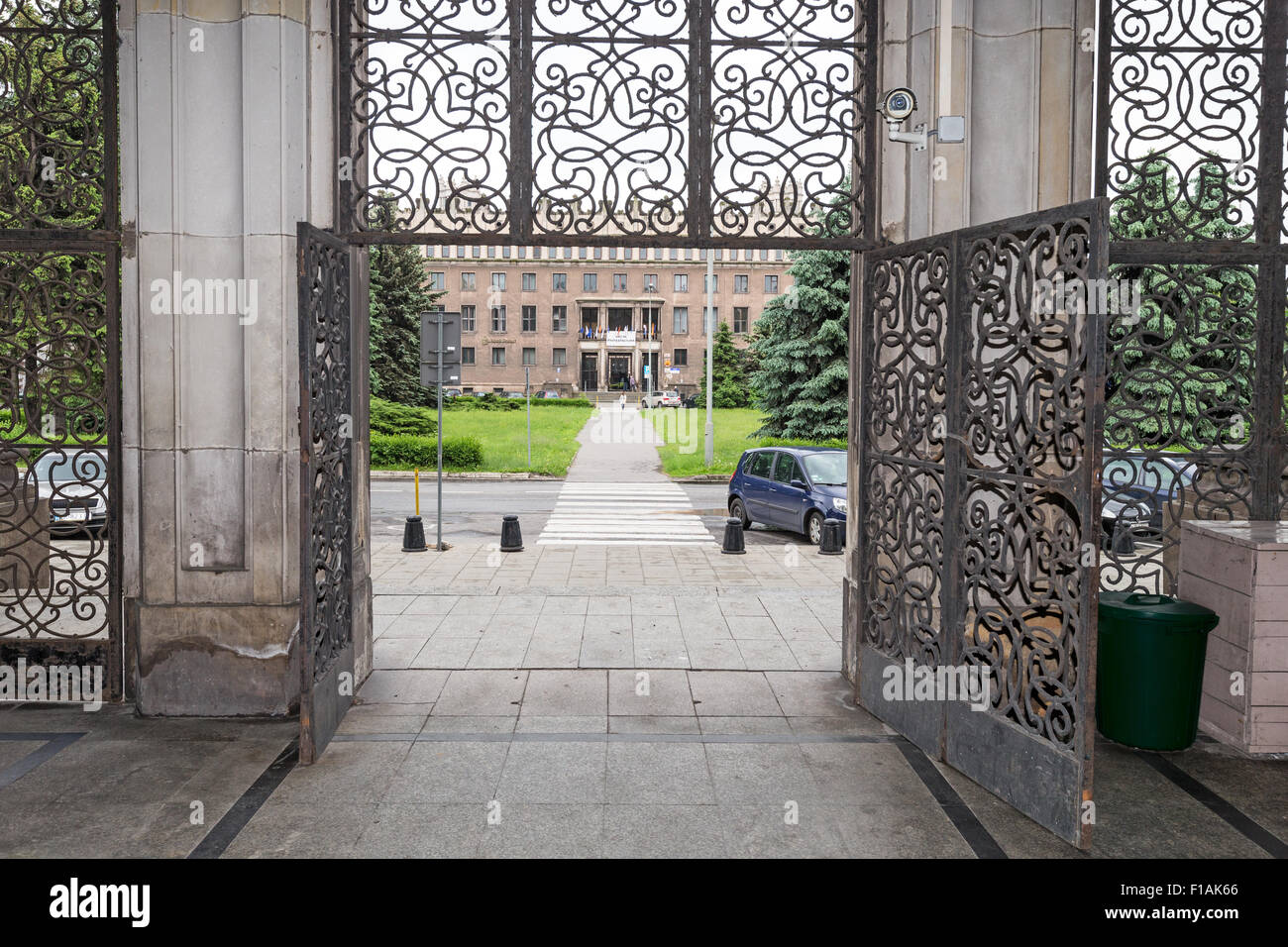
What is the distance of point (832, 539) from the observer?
1481cm

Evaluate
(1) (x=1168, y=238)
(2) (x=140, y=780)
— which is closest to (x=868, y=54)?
(1) (x=1168, y=238)

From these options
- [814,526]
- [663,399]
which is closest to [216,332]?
[814,526]

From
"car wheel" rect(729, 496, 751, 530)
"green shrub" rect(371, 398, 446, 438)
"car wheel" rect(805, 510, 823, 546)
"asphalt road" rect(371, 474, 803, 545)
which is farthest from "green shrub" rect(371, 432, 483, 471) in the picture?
"car wheel" rect(805, 510, 823, 546)

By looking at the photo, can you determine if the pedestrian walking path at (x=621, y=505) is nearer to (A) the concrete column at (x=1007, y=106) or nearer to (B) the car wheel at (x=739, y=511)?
(B) the car wheel at (x=739, y=511)

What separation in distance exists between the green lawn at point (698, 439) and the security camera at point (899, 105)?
20731 mm

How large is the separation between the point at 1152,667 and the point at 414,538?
36.6 feet

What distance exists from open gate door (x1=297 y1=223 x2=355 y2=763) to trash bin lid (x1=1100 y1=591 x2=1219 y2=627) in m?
4.96

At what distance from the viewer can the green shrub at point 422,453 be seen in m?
28.4

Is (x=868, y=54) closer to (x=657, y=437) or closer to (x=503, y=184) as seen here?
(x=503, y=184)

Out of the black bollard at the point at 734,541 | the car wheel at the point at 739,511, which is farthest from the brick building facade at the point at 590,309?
the black bollard at the point at 734,541

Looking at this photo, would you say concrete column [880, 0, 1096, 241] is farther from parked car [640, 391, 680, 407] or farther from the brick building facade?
the brick building facade

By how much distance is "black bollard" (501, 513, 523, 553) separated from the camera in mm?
15219

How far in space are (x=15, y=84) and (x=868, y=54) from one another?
6055mm

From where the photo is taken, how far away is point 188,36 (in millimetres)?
6715
